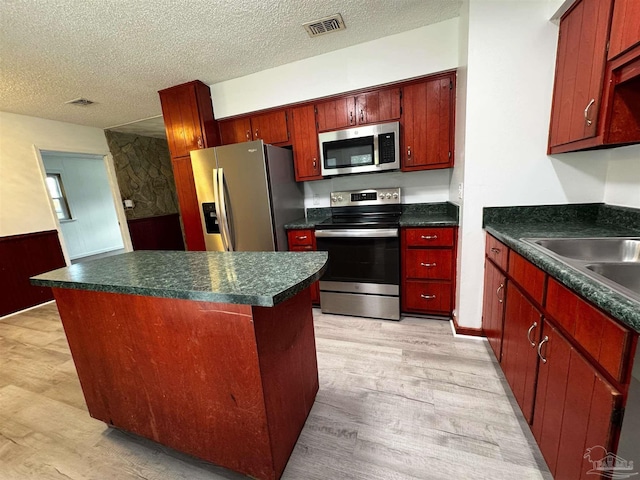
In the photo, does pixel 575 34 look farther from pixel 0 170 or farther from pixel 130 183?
pixel 130 183

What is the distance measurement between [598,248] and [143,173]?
621 cm

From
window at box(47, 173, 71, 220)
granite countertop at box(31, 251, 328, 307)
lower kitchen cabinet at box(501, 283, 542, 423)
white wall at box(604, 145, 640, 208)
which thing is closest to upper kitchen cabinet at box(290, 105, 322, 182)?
granite countertop at box(31, 251, 328, 307)

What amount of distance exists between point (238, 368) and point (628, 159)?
2362 millimetres

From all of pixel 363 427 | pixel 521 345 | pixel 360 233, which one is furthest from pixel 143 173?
pixel 521 345

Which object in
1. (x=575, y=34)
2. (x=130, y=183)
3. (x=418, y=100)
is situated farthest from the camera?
(x=130, y=183)

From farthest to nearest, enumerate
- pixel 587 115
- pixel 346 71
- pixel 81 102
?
pixel 81 102 → pixel 346 71 → pixel 587 115

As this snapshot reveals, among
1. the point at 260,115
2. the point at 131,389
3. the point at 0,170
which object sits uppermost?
the point at 260,115

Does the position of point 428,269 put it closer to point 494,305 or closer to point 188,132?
point 494,305

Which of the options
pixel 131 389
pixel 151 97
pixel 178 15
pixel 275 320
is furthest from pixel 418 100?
pixel 151 97

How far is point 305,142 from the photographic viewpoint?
106 inches

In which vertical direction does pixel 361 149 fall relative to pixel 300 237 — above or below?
above

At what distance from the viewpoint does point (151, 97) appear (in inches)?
122

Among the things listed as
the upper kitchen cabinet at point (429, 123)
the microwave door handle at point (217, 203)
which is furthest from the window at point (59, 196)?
the upper kitchen cabinet at point (429, 123)

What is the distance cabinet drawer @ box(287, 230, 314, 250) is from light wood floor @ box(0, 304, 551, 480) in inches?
39.9
